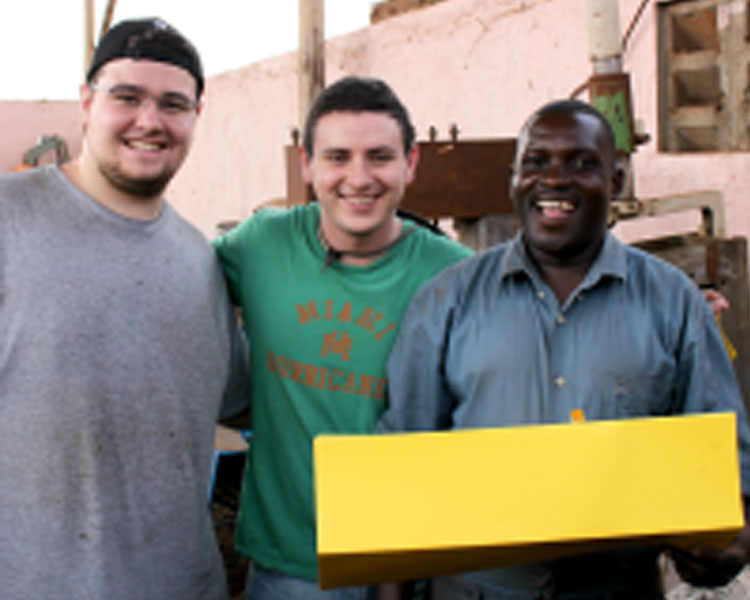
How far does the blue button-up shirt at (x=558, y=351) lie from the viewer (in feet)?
4.66

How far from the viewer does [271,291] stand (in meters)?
1.82

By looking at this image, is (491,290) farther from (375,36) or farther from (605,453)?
(375,36)

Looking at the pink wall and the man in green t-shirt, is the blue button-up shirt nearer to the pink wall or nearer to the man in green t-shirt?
the man in green t-shirt

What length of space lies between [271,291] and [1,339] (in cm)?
57

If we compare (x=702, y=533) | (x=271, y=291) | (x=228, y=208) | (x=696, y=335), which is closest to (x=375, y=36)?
(x=228, y=208)

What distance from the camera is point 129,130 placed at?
1678 millimetres

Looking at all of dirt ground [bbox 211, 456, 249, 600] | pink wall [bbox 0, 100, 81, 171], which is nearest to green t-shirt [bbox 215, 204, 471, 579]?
dirt ground [bbox 211, 456, 249, 600]

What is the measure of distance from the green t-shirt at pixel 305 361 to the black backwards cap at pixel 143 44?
49 cm

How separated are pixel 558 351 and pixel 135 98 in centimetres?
102

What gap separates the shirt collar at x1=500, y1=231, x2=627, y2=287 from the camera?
1.49 metres

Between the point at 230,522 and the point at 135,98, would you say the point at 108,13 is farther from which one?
the point at 135,98

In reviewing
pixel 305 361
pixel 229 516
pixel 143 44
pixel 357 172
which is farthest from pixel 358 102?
pixel 229 516

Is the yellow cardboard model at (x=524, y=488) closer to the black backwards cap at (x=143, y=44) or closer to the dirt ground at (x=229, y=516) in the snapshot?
the black backwards cap at (x=143, y=44)

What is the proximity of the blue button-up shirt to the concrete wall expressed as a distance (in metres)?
2.63
